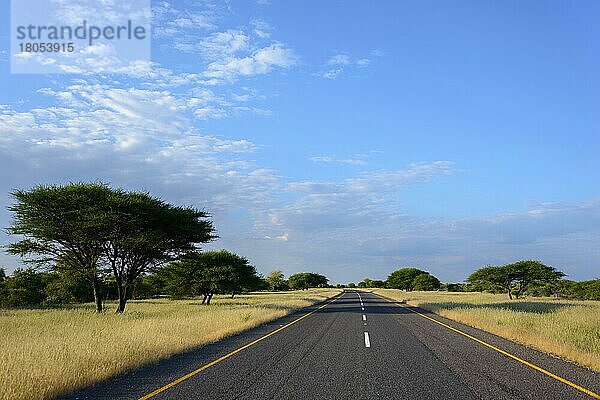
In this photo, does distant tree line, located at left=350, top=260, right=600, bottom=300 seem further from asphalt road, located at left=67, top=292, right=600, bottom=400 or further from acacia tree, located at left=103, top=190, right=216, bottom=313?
asphalt road, located at left=67, top=292, right=600, bottom=400

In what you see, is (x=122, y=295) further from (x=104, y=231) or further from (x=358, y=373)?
(x=358, y=373)

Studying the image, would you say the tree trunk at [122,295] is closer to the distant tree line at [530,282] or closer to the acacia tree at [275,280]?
the distant tree line at [530,282]

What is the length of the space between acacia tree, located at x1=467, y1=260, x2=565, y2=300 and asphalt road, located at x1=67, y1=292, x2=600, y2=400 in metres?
62.0

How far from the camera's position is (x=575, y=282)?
314ft

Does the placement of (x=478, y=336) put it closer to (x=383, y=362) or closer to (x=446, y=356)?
(x=446, y=356)

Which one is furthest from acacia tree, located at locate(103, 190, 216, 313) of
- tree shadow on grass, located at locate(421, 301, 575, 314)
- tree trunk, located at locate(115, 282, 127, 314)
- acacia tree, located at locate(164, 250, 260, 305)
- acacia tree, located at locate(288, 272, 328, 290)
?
acacia tree, located at locate(288, 272, 328, 290)

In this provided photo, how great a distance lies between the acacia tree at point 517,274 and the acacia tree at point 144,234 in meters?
50.2

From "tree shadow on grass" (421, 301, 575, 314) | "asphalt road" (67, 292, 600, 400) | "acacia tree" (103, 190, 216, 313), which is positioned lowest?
"tree shadow on grass" (421, 301, 575, 314)

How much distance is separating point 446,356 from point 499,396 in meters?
4.70

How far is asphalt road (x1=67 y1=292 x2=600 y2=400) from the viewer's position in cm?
850

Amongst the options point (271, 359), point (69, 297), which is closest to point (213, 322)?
point (271, 359)

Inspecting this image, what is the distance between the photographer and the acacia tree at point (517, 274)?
2849 inches

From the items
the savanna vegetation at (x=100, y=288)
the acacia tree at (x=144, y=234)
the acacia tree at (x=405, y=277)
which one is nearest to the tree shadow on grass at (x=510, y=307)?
the savanna vegetation at (x=100, y=288)

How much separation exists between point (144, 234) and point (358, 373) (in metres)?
26.1
